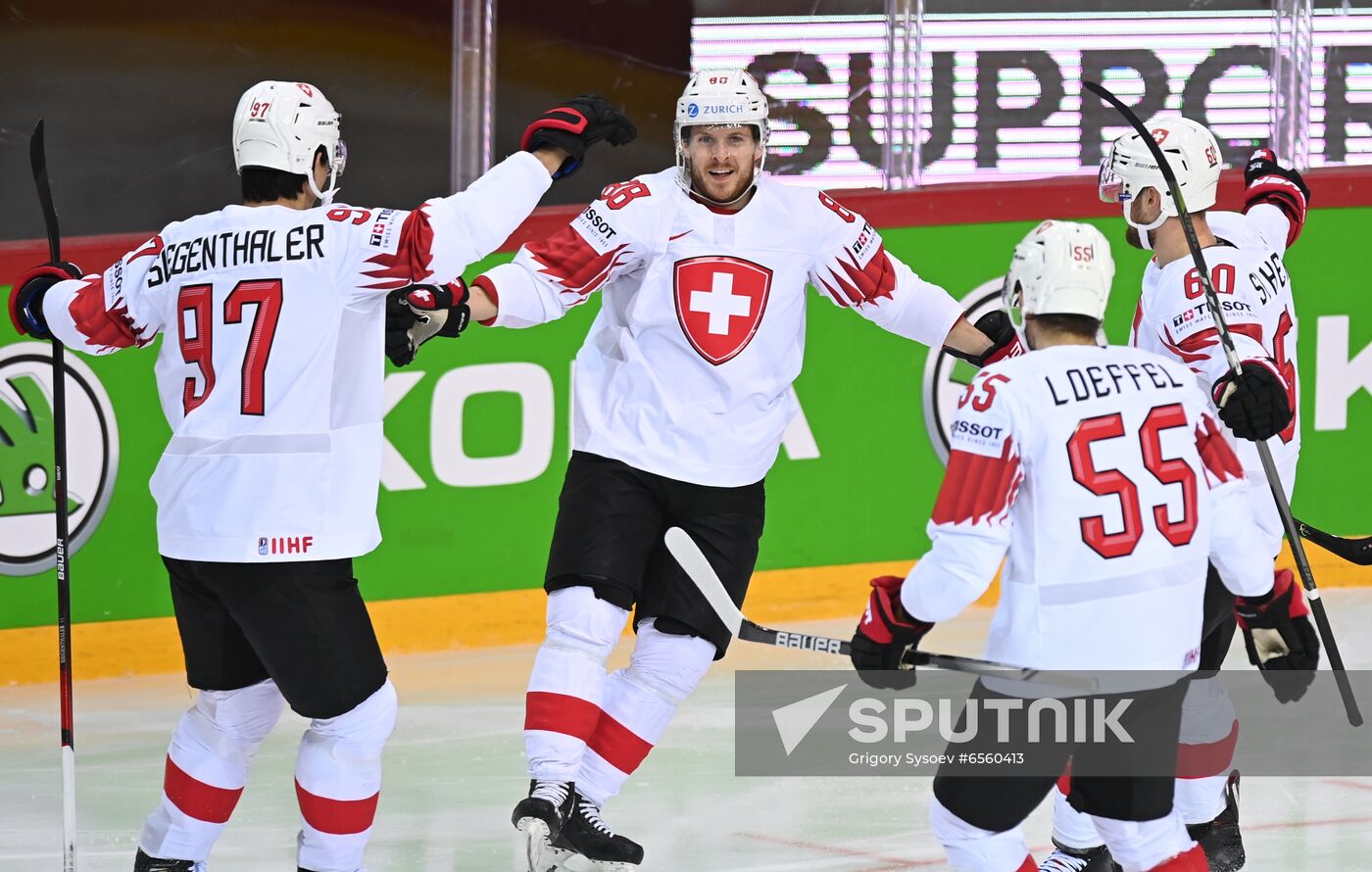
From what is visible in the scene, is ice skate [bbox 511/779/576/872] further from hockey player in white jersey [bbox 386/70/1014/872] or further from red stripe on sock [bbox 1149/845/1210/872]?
red stripe on sock [bbox 1149/845/1210/872]

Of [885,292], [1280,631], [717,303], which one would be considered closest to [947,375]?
[885,292]

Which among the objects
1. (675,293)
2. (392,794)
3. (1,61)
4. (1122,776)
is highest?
(1,61)

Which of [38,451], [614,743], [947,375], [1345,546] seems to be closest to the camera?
[614,743]

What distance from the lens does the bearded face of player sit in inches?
171

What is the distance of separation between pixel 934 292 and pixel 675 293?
0.59 meters

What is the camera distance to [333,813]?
372 centimetres

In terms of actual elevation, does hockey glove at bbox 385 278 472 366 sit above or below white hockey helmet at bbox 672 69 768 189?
below

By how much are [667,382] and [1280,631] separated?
1.35 meters

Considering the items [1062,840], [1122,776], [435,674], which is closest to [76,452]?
[435,674]

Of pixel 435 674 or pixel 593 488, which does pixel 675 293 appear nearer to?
pixel 593 488

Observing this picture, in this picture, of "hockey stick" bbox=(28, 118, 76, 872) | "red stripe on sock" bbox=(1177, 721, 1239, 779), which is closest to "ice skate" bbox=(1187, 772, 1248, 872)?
"red stripe on sock" bbox=(1177, 721, 1239, 779)

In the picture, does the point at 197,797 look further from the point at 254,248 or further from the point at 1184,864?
the point at 1184,864

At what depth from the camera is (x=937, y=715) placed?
5.80 meters

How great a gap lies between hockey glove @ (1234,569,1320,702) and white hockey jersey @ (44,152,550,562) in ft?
4.94
